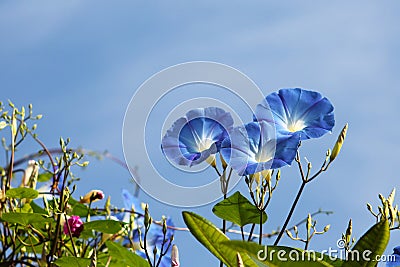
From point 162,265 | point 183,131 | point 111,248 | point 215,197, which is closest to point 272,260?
point 215,197

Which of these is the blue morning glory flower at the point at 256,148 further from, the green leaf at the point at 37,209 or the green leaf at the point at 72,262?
the green leaf at the point at 37,209

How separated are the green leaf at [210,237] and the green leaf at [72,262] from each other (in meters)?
0.38

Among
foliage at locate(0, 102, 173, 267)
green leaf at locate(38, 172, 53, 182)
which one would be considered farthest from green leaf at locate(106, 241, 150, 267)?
green leaf at locate(38, 172, 53, 182)

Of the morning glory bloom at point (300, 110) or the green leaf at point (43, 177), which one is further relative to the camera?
the green leaf at point (43, 177)

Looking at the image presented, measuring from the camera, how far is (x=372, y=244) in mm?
638

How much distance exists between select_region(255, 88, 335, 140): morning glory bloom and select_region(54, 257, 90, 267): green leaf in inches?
14.5

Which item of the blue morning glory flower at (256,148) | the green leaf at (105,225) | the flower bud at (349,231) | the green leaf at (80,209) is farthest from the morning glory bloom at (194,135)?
the green leaf at (80,209)

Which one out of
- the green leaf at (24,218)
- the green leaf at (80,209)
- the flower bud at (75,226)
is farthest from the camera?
the green leaf at (80,209)

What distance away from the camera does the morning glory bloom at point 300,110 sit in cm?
90

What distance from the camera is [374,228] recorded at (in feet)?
2.07

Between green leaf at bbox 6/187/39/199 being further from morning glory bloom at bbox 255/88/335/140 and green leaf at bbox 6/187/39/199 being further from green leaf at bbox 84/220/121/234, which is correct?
morning glory bloom at bbox 255/88/335/140

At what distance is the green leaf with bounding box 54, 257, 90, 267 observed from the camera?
3.37ft

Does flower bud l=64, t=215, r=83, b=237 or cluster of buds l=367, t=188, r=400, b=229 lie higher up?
flower bud l=64, t=215, r=83, b=237

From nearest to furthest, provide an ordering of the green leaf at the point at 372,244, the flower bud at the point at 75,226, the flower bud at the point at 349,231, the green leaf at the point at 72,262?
the green leaf at the point at 372,244 → the flower bud at the point at 349,231 → the green leaf at the point at 72,262 → the flower bud at the point at 75,226
